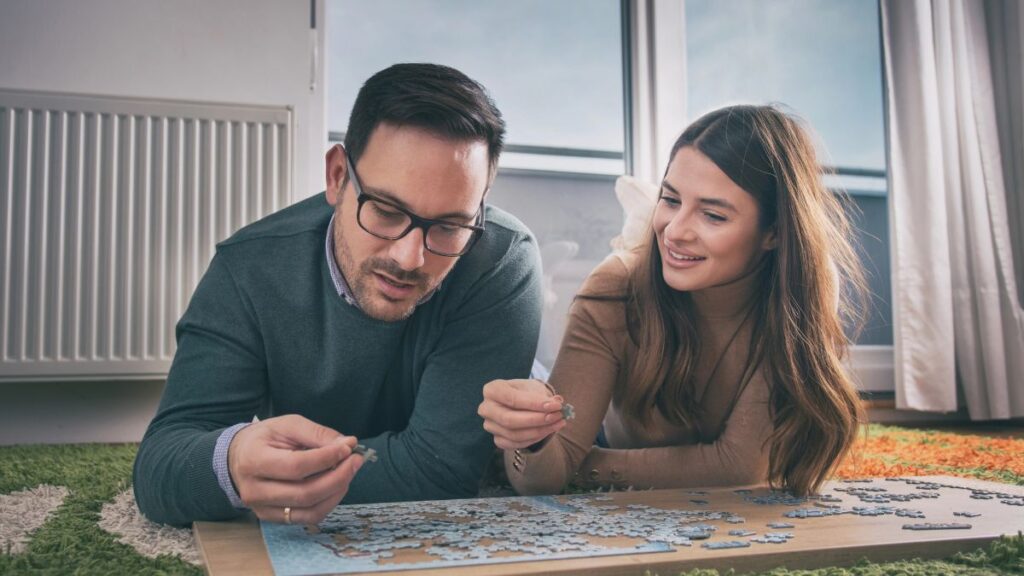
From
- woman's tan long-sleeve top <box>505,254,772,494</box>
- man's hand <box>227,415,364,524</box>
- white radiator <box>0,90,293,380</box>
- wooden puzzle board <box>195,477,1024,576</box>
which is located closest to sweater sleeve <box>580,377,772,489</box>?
woman's tan long-sleeve top <box>505,254,772,494</box>

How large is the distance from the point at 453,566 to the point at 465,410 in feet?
1.76

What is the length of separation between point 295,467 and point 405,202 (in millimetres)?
493

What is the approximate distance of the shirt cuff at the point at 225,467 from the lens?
124cm

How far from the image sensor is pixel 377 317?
152 cm

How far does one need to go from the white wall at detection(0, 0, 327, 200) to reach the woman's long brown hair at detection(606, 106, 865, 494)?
1.83 m

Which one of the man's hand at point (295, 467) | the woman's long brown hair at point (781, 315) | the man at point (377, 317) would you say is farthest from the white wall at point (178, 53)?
the man's hand at point (295, 467)

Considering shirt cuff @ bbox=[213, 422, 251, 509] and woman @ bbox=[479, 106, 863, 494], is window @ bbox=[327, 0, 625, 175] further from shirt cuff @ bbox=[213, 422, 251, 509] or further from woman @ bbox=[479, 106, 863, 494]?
shirt cuff @ bbox=[213, 422, 251, 509]

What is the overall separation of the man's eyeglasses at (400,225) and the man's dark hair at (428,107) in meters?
0.11

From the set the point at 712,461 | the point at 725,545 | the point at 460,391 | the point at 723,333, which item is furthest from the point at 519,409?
the point at 723,333

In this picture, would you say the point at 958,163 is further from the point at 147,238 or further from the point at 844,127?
the point at 147,238

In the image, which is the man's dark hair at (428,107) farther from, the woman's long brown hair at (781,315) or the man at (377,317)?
the woman's long brown hair at (781,315)

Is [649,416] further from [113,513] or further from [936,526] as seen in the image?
[113,513]

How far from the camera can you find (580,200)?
375cm

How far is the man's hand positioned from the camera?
1.11 meters
